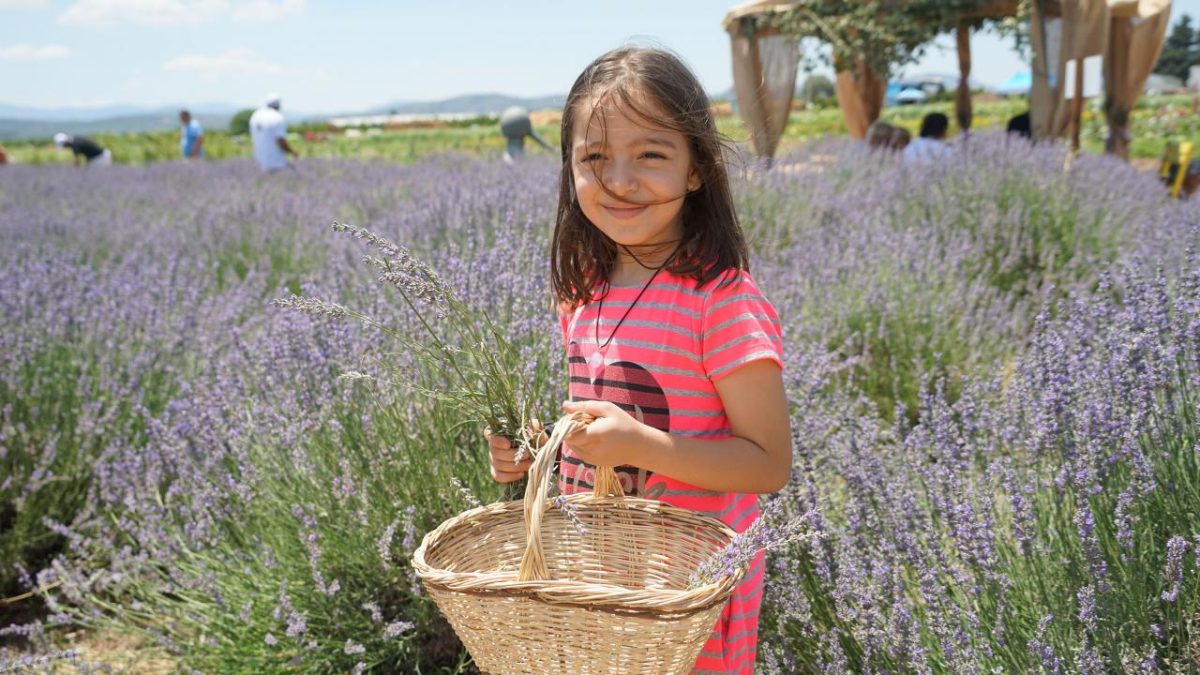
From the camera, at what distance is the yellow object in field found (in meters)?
7.49

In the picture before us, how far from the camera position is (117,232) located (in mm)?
5418

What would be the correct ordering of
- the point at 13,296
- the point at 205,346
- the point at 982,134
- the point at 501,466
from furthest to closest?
the point at 982,134 → the point at 13,296 → the point at 205,346 → the point at 501,466

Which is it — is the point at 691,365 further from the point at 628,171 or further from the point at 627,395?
the point at 628,171

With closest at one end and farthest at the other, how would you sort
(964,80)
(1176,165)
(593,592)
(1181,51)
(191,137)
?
(593,592), (1176,165), (964,80), (191,137), (1181,51)

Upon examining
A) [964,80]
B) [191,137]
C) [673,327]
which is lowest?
[673,327]

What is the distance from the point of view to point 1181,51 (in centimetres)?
5078

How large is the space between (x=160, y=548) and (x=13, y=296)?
1.52 metres

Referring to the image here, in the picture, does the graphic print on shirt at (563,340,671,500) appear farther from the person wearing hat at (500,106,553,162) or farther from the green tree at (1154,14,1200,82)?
the green tree at (1154,14,1200,82)

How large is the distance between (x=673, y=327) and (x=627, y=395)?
13cm

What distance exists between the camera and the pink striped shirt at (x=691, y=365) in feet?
4.39

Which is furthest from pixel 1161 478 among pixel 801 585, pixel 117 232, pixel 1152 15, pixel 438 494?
pixel 1152 15

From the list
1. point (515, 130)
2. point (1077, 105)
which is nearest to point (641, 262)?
point (515, 130)

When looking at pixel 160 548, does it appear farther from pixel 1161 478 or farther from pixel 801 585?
pixel 1161 478

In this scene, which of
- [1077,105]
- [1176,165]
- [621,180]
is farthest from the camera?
[1077,105]
